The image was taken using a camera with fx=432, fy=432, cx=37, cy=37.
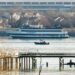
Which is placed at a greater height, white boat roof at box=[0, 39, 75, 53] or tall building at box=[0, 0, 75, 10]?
tall building at box=[0, 0, 75, 10]

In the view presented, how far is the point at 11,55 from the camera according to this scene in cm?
1138

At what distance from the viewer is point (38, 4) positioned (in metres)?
42.0

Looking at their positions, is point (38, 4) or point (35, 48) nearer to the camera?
point (35, 48)

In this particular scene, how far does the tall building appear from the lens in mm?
40312

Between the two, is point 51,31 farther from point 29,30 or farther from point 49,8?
point 49,8

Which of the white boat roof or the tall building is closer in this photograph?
the white boat roof

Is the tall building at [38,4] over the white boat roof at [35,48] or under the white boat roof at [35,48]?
over

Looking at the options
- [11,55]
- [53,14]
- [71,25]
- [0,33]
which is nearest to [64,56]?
[11,55]

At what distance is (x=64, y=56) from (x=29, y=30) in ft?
68.1

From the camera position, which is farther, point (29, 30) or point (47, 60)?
point (29, 30)

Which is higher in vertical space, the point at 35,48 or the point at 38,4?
the point at 38,4

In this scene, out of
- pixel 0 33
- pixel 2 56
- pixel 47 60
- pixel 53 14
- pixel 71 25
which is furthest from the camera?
pixel 53 14

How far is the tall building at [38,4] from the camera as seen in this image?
4031 centimetres

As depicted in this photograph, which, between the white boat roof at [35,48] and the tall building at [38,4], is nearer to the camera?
the white boat roof at [35,48]
